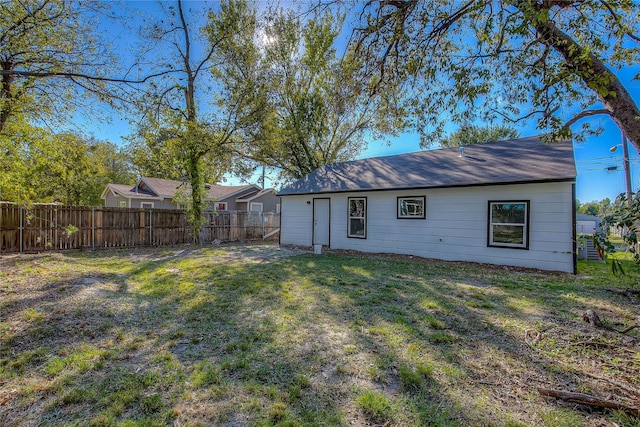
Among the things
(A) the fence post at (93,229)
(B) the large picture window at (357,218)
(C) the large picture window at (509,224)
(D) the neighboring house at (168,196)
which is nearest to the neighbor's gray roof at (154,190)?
(D) the neighboring house at (168,196)

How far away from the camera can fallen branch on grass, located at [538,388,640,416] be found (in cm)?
207

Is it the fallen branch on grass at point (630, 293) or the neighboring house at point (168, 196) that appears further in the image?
the neighboring house at point (168, 196)

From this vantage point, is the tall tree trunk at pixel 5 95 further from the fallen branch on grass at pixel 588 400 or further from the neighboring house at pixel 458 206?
the neighboring house at pixel 458 206

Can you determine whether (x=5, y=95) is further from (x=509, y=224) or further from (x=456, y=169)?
(x=509, y=224)

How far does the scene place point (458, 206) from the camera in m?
8.44

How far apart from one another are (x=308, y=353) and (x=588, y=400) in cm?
222

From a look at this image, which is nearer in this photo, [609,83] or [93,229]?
[609,83]

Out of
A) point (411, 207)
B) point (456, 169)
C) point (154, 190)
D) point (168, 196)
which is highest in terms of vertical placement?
point (154, 190)

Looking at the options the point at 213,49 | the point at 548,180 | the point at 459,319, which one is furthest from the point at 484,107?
the point at 213,49

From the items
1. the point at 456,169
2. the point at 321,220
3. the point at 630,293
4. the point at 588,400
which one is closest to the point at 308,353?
the point at 588,400

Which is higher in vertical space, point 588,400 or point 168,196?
point 168,196

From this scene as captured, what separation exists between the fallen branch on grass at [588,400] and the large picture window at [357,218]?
8261 millimetres

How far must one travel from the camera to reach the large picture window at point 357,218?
34.7ft

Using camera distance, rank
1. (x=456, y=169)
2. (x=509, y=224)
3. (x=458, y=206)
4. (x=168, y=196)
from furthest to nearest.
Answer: (x=168, y=196)
(x=456, y=169)
(x=458, y=206)
(x=509, y=224)
